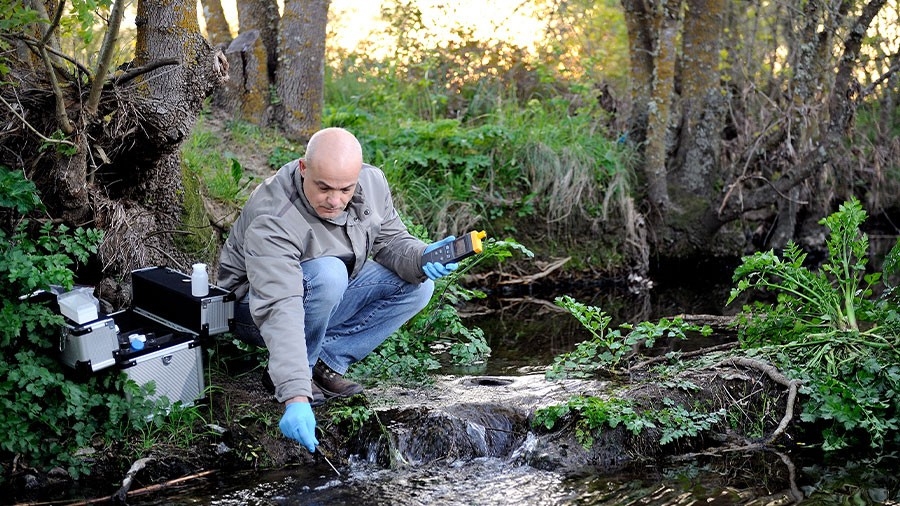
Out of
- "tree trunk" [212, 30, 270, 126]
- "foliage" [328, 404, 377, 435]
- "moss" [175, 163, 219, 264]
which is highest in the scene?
"tree trunk" [212, 30, 270, 126]

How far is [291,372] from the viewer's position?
337cm

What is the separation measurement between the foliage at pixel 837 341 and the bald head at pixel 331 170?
1.94m

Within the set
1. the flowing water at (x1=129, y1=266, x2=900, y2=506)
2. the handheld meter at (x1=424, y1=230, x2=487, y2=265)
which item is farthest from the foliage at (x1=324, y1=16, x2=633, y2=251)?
the flowing water at (x1=129, y1=266, x2=900, y2=506)

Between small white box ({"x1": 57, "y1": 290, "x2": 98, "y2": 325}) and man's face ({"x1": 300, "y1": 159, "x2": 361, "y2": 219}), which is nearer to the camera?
small white box ({"x1": 57, "y1": 290, "x2": 98, "y2": 325})

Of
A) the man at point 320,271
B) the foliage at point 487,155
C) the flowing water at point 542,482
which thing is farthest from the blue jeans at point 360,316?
the foliage at point 487,155

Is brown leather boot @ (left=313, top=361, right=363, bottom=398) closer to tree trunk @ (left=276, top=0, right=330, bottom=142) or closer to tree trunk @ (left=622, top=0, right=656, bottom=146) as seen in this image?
Result: tree trunk @ (left=276, top=0, right=330, bottom=142)

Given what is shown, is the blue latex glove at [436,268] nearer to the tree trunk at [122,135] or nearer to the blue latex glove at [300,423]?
the blue latex glove at [300,423]

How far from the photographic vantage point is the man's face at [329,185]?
144 inches

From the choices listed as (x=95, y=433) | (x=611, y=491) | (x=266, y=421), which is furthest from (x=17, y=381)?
(x=611, y=491)

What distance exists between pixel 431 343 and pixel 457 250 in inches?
57.1

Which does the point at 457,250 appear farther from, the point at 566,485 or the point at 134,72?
the point at 134,72

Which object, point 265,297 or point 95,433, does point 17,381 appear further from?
point 265,297

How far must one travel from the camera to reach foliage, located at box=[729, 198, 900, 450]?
13.4 feet

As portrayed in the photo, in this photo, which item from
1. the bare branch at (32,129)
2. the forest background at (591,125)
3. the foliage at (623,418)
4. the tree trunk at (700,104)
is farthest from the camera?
the tree trunk at (700,104)
